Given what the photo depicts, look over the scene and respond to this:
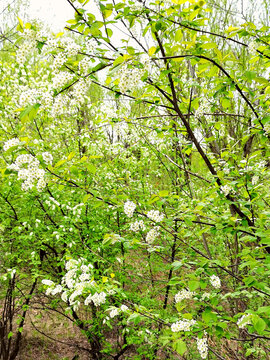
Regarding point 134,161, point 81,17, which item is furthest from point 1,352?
point 81,17

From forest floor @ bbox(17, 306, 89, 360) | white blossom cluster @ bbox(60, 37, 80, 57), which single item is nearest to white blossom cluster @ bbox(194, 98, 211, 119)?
white blossom cluster @ bbox(60, 37, 80, 57)

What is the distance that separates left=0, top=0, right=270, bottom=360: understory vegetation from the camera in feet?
5.42

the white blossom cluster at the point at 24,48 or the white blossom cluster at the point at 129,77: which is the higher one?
the white blossom cluster at the point at 24,48

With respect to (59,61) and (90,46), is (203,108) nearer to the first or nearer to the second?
(90,46)

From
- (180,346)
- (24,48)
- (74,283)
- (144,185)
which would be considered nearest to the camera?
(180,346)

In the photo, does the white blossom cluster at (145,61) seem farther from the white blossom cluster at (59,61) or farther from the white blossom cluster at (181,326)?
the white blossom cluster at (181,326)

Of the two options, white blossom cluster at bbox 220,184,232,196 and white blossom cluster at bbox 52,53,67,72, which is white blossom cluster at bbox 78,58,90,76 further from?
white blossom cluster at bbox 220,184,232,196

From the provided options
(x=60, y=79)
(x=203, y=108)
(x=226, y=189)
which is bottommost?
(x=226, y=189)

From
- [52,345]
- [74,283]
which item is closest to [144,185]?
[74,283]

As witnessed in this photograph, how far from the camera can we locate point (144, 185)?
16.5ft

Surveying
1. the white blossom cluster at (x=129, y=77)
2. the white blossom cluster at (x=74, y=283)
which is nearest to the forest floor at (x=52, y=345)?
the white blossom cluster at (x=74, y=283)

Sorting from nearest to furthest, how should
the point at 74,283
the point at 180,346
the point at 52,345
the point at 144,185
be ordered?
the point at 180,346, the point at 74,283, the point at 144,185, the point at 52,345

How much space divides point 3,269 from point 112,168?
2.56m

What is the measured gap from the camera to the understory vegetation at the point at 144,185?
165 cm
